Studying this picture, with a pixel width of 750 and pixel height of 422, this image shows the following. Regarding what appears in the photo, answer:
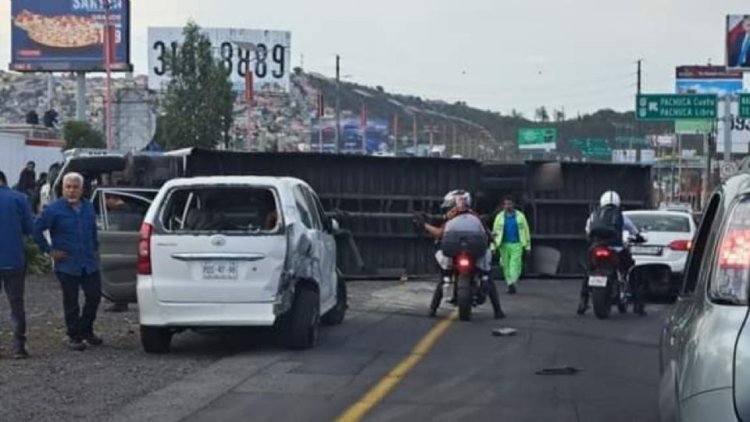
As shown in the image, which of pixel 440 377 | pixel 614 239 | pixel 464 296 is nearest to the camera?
pixel 440 377

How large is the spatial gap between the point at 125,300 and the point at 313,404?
534 centimetres

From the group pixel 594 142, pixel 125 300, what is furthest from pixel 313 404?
pixel 594 142

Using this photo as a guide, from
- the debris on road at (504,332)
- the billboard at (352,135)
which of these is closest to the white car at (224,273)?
the debris on road at (504,332)

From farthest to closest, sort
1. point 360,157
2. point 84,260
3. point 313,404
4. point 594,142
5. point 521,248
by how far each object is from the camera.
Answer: point 594,142
point 360,157
point 521,248
point 84,260
point 313,404

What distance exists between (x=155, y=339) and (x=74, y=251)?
1235 millimetres

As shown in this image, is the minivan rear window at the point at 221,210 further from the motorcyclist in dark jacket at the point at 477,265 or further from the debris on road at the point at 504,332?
the motorcyclist in dark jacket at the point at 477,265

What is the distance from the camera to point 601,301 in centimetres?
1709

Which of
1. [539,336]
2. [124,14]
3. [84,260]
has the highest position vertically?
[124,14]

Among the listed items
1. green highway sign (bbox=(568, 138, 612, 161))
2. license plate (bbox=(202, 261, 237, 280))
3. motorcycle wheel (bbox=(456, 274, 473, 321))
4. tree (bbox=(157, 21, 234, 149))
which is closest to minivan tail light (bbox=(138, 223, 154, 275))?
license plate (bbox=(202, 261, 237, 280))

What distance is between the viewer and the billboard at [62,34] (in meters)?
65.1

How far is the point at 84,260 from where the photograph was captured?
1310 centimetres

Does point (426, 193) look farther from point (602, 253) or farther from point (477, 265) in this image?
point (477, 265)

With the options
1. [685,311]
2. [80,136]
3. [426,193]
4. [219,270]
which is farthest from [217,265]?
[80,136]

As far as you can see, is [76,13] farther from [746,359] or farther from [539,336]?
[746,359]
